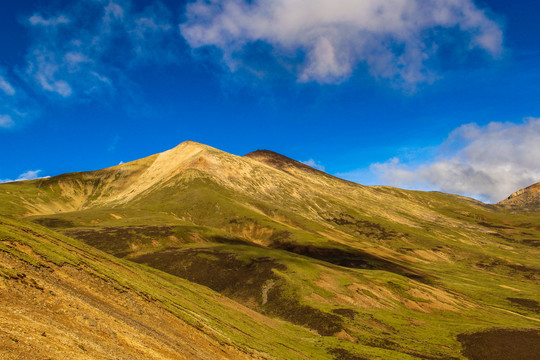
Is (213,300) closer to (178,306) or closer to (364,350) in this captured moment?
(178,306)

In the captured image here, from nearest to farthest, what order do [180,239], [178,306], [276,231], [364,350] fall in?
1. [178,306]
2. [364,350]
3. [180,239]
4. [276,231]

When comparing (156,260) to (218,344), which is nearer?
(218,344)

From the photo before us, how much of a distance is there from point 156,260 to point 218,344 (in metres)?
79.1

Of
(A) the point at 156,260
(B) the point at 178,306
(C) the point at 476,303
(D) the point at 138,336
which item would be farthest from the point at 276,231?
(D) the point at 138,336

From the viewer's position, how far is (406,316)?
268ft

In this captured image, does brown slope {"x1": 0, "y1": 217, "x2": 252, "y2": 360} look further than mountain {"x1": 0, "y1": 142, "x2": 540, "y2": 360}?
No

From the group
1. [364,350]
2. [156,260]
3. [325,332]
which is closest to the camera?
[364,350]

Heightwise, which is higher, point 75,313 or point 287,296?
point 75,313

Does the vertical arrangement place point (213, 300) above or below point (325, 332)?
above

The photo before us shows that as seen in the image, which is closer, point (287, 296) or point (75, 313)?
point (75, 313)

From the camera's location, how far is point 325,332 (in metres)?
64.8

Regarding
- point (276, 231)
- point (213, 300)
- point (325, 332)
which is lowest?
point (325, 332)

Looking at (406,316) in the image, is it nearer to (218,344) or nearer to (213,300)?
(213,300)

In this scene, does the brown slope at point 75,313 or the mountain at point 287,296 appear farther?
the mountain at point 287,296
